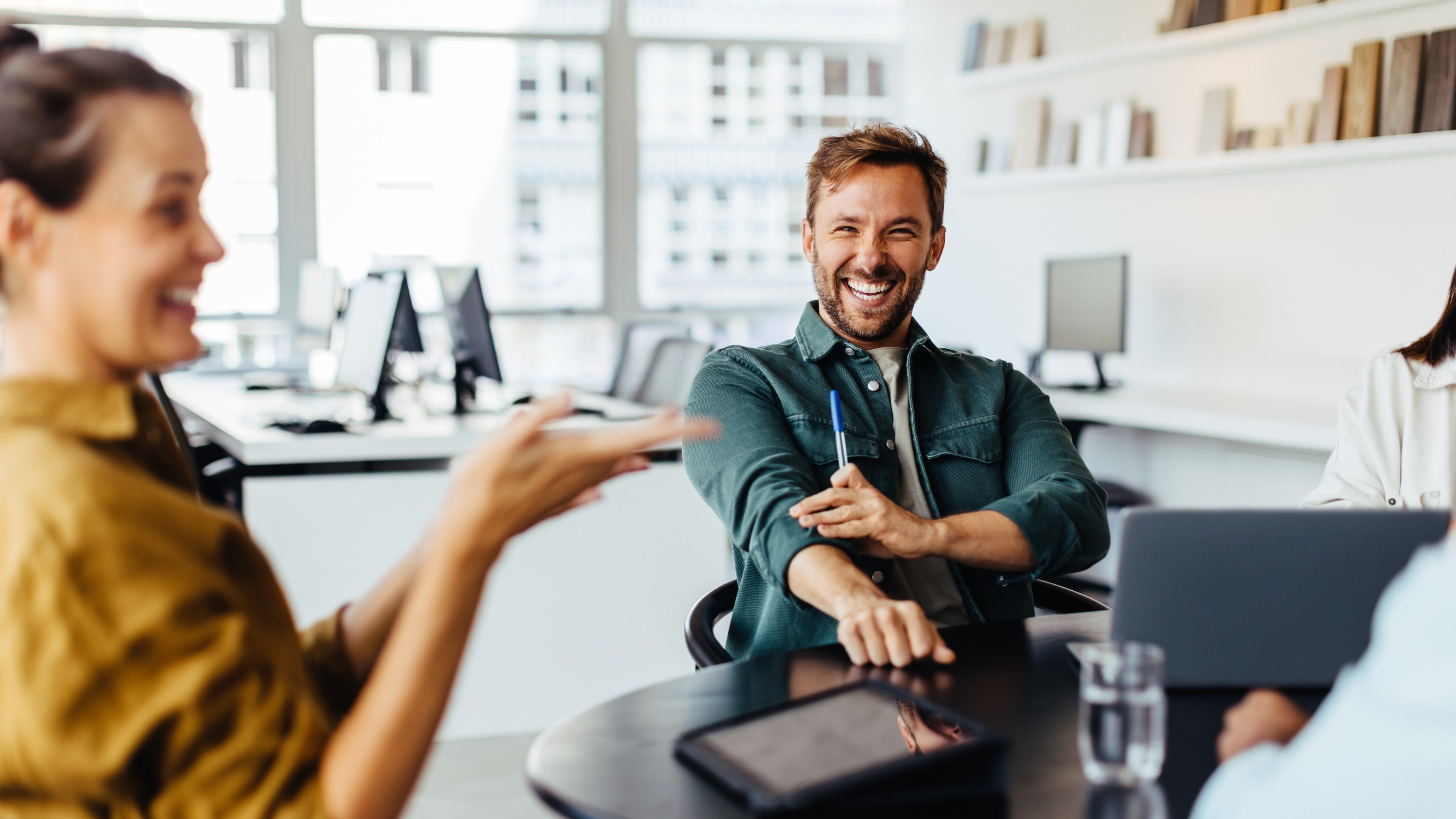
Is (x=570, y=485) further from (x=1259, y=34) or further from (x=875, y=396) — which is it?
(x=1259, y=34)

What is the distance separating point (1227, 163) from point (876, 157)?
291 centimetres

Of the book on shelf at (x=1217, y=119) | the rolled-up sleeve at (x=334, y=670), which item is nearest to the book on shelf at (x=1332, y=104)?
the book on shelf at (x=1217, y=119)

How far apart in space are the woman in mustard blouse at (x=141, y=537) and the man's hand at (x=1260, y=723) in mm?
475

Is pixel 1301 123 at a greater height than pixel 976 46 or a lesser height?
lesser

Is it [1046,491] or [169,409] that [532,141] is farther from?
[1046,491]

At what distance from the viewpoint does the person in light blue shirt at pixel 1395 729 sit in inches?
23.4

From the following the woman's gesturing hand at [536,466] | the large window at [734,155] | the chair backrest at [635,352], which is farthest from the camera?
the large window at [734,155]

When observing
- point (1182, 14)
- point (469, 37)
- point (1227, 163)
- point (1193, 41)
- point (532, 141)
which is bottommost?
point (1227, 163)

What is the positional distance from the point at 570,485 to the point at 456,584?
109mm

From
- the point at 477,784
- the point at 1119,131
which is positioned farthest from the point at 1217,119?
the point at 477,784

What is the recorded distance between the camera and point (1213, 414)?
3.75 meters

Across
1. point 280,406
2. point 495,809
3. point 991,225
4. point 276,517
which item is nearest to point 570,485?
point 495,809

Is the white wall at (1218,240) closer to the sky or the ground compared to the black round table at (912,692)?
closer to the sky

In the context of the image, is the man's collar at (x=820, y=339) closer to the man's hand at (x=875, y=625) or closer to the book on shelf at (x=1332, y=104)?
the man's hand at (x=875, y=625)
